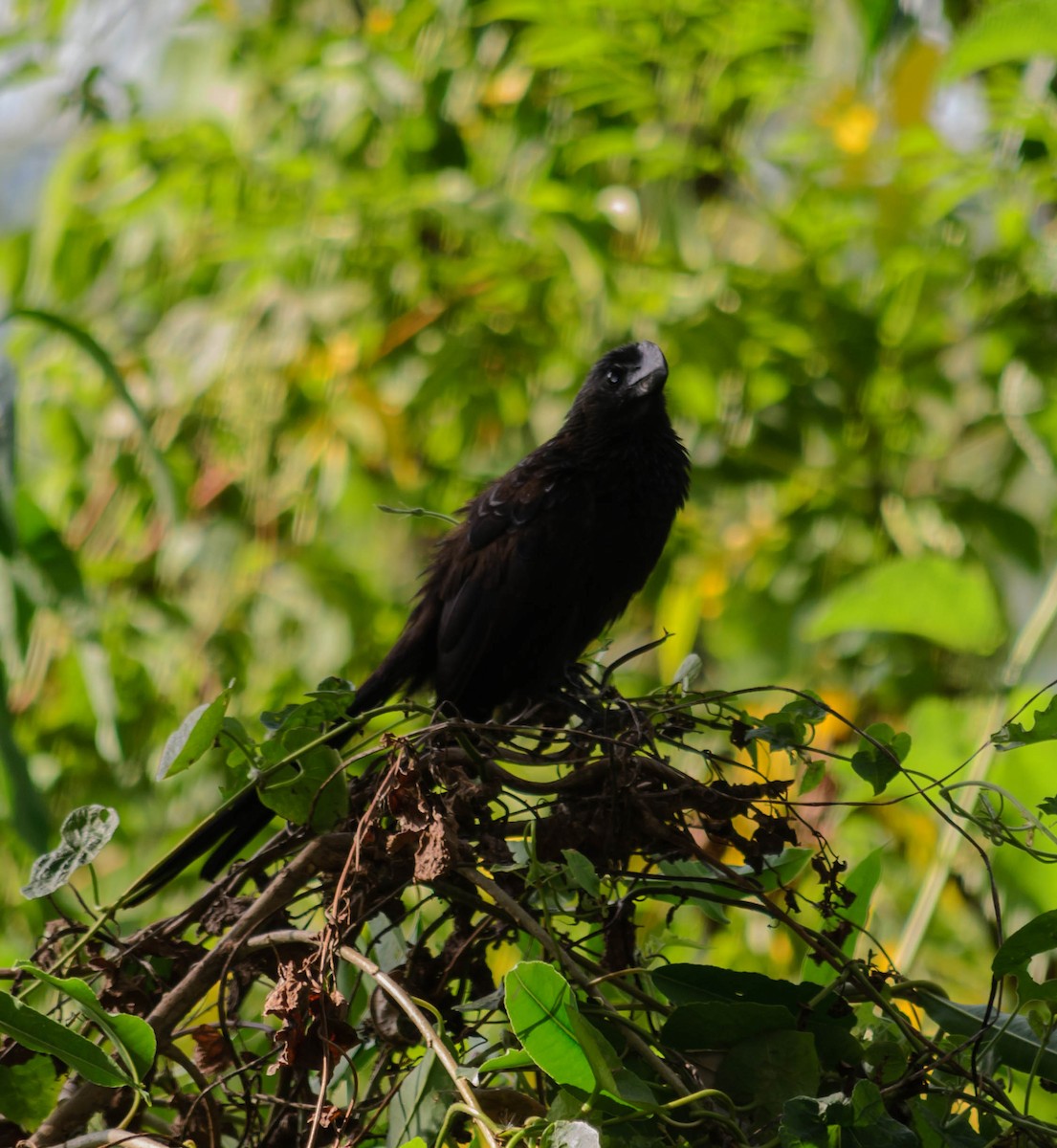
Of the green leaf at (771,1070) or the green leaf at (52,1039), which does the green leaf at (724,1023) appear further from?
the green leaf at (52,1039)

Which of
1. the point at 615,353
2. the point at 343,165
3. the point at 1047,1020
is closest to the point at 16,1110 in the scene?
the point at 1047,1020

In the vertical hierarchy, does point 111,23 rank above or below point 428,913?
above

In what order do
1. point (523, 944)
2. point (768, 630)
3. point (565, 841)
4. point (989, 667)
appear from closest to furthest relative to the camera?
point (565, 841) → point (523, 944) → point (989, 667) → point (768, 630)

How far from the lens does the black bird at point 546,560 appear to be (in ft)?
7.34

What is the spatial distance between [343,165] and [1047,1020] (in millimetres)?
2797

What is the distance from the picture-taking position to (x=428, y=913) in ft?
5.34

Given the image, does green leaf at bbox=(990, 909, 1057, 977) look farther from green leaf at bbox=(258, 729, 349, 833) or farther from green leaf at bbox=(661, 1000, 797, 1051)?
green leaf at bbox=(258, 729, 349, 833)

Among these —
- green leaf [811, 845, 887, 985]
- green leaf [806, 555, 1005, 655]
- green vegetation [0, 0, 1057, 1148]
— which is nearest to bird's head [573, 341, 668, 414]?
green vegetation [0, 0, 1057, 1148]

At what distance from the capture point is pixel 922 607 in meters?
2.57

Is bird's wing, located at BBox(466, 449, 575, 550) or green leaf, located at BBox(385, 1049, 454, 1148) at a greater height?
green leaf, located at BBox(385, 1049, 454, 1148)

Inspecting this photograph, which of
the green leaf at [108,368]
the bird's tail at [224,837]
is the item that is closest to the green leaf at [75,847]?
the bird's tail at [224,837]

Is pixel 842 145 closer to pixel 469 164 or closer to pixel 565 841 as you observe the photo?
pixel 469 164

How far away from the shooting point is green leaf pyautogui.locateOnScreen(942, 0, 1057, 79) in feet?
6.26

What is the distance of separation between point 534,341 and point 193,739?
2.22 m
